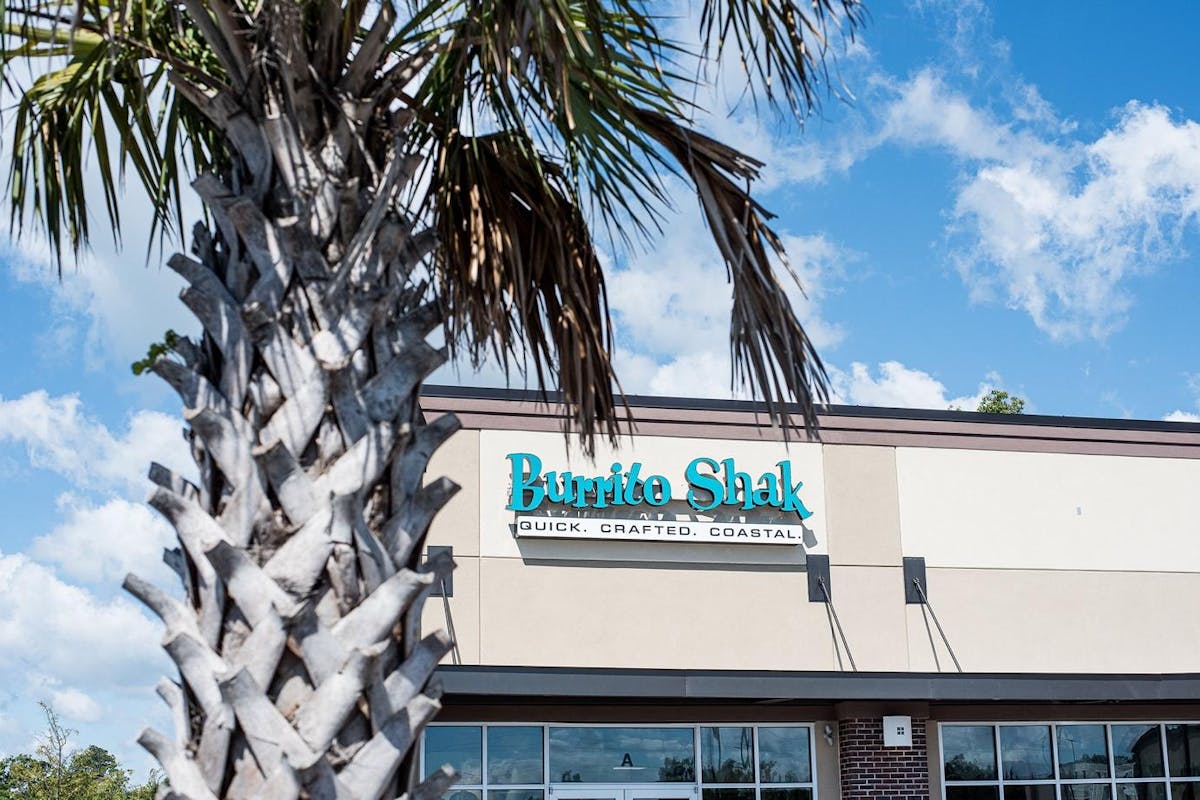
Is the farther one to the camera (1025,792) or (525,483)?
(1025,792)

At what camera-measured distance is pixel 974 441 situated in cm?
2048

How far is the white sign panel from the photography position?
1852cm

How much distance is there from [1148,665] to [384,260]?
18274 mm

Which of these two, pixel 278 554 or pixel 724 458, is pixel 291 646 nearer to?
pixel 278 554

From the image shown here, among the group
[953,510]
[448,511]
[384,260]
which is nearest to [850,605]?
[953,510]

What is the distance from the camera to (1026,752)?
19.3 m

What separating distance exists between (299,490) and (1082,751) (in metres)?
17.7

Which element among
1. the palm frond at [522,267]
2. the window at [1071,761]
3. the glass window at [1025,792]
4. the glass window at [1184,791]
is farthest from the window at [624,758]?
the palm frond at [522,267]

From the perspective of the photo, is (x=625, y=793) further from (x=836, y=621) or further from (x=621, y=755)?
(x=836, y=621)

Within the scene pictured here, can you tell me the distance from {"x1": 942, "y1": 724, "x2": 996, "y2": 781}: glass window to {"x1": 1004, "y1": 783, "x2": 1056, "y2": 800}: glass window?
0.82 ft

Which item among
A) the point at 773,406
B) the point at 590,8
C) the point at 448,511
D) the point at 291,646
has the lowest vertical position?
the point at 291,646

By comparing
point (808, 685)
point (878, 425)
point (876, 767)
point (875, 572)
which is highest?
point (878, 425)

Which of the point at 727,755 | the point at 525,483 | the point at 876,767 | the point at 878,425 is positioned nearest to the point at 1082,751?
the point at 876,767

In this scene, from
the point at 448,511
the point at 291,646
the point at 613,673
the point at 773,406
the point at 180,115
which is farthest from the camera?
the point at 448,511
